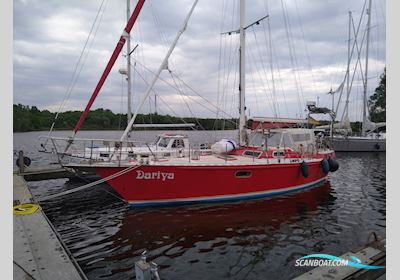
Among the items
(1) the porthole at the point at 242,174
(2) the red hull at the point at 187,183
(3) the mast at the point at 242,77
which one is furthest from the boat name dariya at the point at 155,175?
(3) the mast at the point at 242,77

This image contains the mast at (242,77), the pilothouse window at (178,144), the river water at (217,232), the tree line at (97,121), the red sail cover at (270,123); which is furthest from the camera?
the tree line at (97,121)

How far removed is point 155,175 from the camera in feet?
34.4

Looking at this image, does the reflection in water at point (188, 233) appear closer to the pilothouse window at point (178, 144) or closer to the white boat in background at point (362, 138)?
the pilothouse window at point (178, 144)

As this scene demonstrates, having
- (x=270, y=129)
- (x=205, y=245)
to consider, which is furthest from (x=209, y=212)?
(x=270, y=129)

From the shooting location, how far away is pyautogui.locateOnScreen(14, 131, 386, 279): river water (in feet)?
22.1

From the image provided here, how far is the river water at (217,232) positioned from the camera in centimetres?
675

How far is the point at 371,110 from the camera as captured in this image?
52812 mm

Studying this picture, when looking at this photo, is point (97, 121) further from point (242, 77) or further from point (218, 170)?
point (218, 170)

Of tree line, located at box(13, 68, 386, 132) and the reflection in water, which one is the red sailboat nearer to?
the reflection in water

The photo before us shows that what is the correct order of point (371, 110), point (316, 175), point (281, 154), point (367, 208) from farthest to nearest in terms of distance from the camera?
1. point (371, 110)
2. point (316, 175)
3. point (281, 154)
4. point (367, 208)

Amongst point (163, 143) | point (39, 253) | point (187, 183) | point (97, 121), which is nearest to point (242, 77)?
point (163, 143)

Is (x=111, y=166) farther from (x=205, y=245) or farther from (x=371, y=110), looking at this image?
(x=371, y=110)

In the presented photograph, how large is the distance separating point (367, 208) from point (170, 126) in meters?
11.8

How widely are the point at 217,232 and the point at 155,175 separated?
10.6 feet
